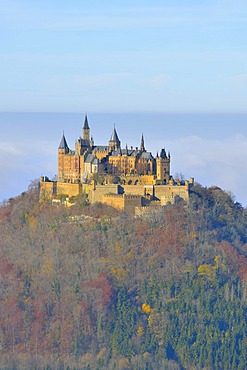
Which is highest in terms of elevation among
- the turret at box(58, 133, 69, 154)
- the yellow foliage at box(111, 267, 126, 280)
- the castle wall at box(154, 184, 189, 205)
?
the turret at box(58, 133, 69, 154)

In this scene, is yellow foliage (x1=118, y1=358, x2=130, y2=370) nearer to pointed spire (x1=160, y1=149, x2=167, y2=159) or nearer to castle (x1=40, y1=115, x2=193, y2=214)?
castle (x1=40, y1=115, x2=193, y2=214)

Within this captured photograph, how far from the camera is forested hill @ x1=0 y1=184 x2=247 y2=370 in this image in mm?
81125

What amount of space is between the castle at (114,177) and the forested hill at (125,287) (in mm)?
824

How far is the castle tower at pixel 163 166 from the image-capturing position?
90125 mm

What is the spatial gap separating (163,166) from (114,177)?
2.85 meters

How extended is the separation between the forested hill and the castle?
824mm

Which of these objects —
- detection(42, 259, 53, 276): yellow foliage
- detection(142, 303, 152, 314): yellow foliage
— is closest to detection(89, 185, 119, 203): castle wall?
detection(42, 259, 53, 276): yellow foliage

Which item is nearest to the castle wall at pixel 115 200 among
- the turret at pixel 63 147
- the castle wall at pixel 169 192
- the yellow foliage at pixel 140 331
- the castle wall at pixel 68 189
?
the castle wall at pixel 169 192

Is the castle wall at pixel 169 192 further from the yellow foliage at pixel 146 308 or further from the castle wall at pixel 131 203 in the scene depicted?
the yellow foliage at pixel 146 308

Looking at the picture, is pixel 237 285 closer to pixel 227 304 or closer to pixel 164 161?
pixel 227 304

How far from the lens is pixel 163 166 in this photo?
9038 centimetres

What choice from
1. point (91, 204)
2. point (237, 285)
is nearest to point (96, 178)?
point (91, 204)

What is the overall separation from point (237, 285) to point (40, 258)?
36.1ft

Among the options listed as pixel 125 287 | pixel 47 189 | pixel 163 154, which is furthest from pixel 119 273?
pixel 47 189
